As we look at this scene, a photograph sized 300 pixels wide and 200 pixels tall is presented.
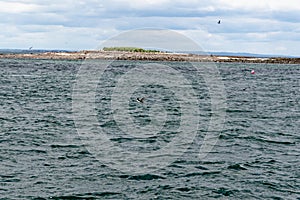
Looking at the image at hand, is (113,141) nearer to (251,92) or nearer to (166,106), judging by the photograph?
(166,106)

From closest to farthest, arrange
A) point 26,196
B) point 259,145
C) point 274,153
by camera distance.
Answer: point 26,196 < point 274,153 < point 259,145

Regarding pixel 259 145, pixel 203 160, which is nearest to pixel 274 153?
pixel 259 145

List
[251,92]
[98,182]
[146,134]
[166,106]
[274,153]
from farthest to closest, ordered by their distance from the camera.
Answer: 1. [251,92]
2. [166,106]
3. [146,134]
4. [274,153]
5. [98,182]

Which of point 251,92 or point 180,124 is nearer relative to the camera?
point 180,124

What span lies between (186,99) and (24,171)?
30.8 metres

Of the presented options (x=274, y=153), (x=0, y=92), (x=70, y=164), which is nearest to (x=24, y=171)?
(x=70, y=164)

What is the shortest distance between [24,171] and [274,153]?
12753 millimetres

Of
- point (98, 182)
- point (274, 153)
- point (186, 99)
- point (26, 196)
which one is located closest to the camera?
point (26, 196)

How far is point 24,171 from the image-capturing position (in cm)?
2075

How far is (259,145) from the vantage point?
26969mm

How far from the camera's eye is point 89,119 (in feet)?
113

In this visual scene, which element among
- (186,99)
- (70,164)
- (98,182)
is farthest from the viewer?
(186,99)

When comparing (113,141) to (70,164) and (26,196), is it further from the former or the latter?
(26,196)

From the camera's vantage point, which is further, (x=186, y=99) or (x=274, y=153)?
(x=186, y=99)
